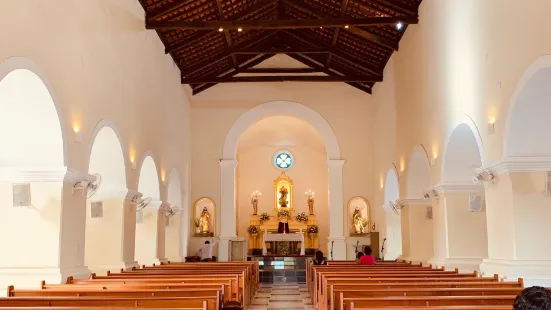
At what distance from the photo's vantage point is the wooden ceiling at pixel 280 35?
12844 millimetres

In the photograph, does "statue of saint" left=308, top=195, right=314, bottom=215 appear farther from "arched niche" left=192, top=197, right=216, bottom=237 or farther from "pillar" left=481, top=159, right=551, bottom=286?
"pillar" left=481, top=159, right=551, bottom=286

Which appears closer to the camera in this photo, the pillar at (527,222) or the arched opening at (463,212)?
the pillar at (527,222)

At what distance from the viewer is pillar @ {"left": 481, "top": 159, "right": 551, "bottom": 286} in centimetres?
745

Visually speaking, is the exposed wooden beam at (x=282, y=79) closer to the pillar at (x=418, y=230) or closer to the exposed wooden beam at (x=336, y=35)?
the exposed wooden beam at (x=336, y=35)

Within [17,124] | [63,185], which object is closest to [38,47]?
[17,124]

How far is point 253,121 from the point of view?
62.4 feet

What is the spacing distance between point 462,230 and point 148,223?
23.7 feet

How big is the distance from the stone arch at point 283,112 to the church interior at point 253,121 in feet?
0.21

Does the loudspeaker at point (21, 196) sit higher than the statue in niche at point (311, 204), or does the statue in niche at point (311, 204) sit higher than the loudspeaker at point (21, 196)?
the statue in niche at point (311, 204)

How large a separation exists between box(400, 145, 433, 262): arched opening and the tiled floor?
2.57 m

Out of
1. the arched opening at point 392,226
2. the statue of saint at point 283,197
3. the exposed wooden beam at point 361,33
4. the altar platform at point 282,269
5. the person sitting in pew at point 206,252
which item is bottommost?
the altar platform at point 282,269

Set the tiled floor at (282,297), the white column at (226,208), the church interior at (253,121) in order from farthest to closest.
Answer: the white column at (226,208)
the tiled floor at (282,297)
the church interior at (253,121)

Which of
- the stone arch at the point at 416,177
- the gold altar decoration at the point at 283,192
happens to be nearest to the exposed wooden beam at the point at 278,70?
the stone arch at the point at 416,177

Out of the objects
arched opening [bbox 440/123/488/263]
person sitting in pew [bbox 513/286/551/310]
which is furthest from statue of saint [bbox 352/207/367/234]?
person sitting in pew [bbox 513/286/551/310]
